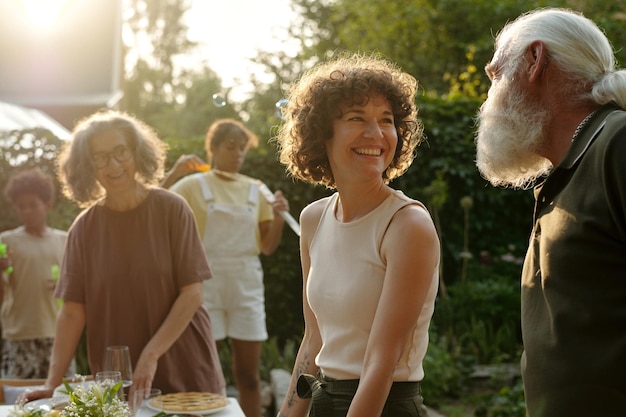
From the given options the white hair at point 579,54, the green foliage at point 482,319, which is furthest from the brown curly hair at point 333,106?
the green foliage at point 482,319

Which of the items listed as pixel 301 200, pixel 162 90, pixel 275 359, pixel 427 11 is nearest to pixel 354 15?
pixel 427 11

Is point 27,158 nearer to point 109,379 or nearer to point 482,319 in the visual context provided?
point 482,319

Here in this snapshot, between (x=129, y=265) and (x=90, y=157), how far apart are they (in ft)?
1.48

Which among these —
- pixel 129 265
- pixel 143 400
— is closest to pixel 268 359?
pixel 129 265

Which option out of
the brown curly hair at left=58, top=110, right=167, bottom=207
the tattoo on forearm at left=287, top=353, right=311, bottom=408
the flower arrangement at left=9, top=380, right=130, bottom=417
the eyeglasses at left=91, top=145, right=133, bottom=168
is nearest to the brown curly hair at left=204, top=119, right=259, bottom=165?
the brown curly hair at left=58, top=110, right=167, bottom=207

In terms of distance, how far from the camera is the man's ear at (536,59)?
84.2 inches

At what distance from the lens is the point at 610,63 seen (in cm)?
216

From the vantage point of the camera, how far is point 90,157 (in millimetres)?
3436

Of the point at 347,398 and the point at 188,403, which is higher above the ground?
the point at 347,398

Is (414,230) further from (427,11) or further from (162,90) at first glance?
(162,90)

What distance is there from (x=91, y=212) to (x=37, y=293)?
250 cm

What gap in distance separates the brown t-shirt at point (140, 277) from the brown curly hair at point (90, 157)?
8 cm

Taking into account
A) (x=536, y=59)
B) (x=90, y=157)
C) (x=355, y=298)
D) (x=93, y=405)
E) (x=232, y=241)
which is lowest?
(x=93, y=405)

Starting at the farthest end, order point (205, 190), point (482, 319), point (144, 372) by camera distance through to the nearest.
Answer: point (482, 319)
point (205, 190)
point (144, 372)
